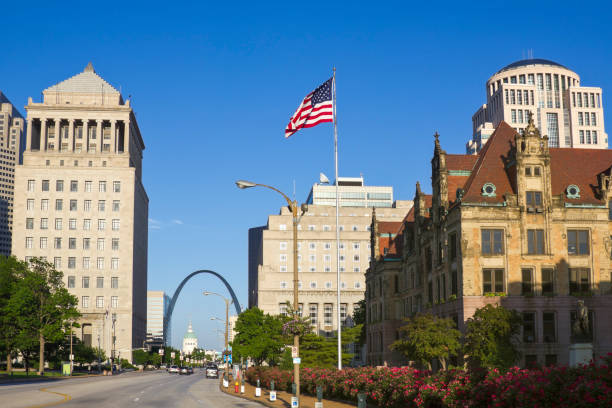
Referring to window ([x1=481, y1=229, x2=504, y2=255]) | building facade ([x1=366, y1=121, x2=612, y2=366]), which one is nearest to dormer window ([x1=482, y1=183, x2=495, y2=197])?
building facade ([x1=366, y1=121, x2=612, y2=366])

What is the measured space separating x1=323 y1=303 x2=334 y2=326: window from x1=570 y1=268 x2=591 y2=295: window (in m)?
113

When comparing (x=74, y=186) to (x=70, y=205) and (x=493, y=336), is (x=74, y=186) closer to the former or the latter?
(x=70, y=205)

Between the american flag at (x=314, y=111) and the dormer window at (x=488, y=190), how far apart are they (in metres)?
22.7

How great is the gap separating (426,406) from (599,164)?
4917cm

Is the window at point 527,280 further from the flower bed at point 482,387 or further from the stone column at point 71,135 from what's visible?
the stone column at point 71,135

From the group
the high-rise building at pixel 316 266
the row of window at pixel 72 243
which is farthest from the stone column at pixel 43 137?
the high-rise building at pixel 316 266

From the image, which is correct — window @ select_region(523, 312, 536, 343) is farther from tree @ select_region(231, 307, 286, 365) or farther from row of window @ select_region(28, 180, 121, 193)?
row of window @ select_region(28, 180, 121, 193)

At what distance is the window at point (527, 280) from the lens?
61531mm

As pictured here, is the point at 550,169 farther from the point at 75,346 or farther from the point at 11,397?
the point at 75,346

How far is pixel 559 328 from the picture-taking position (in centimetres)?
6044

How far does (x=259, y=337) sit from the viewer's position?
328 ft

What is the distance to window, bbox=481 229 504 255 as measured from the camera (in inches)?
2432

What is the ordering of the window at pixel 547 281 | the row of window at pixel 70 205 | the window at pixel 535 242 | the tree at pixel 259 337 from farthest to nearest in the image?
1. the row of window at pixel 70 205
2. the tree at pixel 259 337
3. the window at pixel 535 242
4. the window at pixel 547 281

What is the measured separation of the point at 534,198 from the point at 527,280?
7398mm
